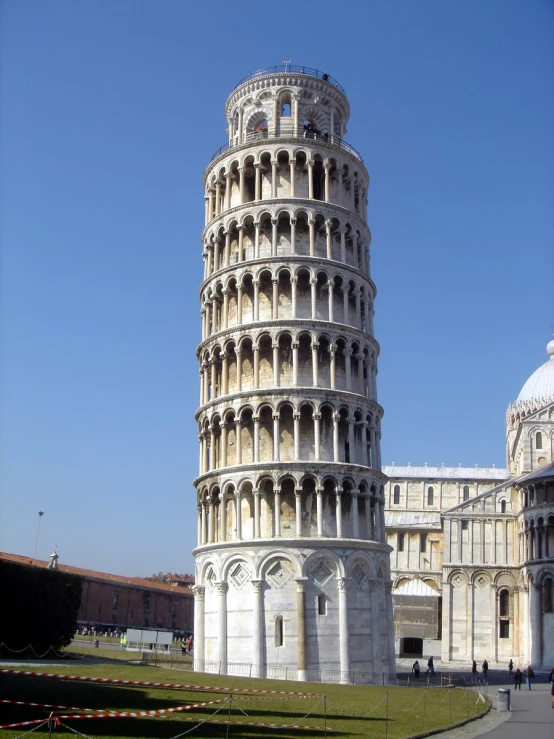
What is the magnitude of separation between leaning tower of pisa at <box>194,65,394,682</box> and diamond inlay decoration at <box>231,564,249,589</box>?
0.08 m

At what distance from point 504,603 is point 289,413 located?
37.9m

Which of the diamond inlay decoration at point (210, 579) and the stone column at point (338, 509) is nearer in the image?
Result: the stone column at point (338, 509)

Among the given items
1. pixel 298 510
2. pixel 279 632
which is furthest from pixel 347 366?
pixel 279 632

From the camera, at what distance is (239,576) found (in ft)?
146

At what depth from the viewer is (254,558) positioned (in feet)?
144

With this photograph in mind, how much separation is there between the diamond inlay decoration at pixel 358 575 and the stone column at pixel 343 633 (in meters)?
1.09

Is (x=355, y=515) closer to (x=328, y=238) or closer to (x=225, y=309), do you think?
(x=225, y=309)

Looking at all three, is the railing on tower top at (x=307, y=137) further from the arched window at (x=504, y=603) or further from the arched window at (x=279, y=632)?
the arched window at (x=504, y=603)

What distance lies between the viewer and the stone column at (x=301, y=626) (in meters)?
41.7

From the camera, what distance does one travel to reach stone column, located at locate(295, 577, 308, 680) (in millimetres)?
41719

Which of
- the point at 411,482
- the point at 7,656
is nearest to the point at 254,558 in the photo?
the point at 7,656

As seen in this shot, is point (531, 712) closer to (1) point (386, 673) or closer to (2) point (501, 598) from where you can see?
(1) point (386, 673)

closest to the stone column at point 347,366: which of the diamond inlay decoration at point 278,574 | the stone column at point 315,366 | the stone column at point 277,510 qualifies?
the stone column at point 315,366

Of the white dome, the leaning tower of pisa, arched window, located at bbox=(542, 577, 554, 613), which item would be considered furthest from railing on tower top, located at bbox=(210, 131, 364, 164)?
the white dome
